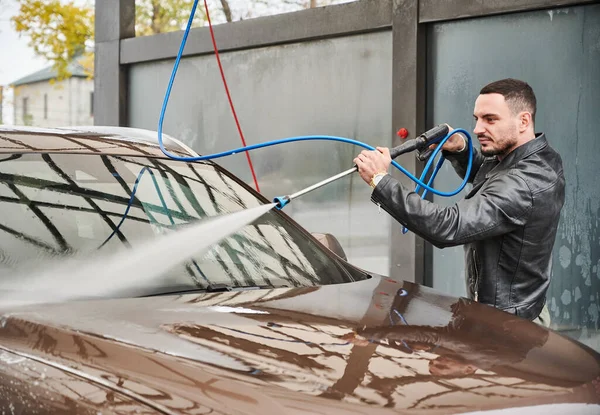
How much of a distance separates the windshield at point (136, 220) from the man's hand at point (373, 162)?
0.36 meters

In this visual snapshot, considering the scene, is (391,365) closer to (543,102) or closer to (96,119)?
(543,102)

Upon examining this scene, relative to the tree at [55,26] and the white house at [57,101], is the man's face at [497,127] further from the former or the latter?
the white house at [57,101]

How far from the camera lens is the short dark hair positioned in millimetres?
3877

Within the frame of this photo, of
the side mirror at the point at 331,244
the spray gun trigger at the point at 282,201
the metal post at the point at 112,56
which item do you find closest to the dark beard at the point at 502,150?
the side mirror at the point at 331,244

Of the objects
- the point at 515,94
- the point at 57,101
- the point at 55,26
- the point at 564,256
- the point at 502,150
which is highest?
the point at 55,26

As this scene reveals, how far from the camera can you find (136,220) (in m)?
3.36

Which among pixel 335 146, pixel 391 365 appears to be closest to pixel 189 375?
pixel 391 365

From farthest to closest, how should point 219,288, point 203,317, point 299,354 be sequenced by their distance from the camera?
point 219,288, point 203,317, point 299,354

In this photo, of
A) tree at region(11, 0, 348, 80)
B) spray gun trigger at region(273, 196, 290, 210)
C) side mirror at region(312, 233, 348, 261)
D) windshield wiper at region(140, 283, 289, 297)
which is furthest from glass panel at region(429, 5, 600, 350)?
tree at region(11, 0, 348, 80)

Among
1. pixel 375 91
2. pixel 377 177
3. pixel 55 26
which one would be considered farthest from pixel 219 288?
pixel 55 26

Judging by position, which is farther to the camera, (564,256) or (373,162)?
(564,256)

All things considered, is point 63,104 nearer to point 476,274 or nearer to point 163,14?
point 163,14

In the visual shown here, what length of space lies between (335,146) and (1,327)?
5.20 metres

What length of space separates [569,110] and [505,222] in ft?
8.67
